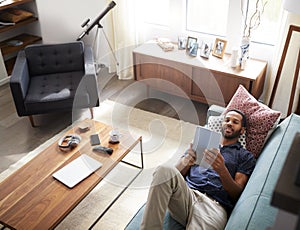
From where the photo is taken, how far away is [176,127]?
3.21 m

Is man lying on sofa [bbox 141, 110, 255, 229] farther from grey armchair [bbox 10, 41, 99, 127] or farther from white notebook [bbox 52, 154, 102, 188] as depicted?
grey armchair [bbox 10, 41, 99, 127]

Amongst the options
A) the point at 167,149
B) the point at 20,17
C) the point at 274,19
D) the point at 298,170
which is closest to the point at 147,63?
the point at 167,149

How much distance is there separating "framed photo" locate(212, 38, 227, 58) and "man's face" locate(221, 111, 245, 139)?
47.2 inches

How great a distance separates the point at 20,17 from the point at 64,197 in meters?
2.71

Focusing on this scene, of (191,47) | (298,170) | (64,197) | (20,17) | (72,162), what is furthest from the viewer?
(20,17)

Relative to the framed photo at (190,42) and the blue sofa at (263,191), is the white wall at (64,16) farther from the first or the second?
the blue sofa at (263,191)

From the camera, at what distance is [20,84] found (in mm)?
2982

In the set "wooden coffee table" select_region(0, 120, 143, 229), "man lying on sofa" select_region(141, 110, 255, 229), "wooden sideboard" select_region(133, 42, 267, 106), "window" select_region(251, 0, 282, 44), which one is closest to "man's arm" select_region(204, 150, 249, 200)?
"man lying on sofa" select_region(141, 110, 255, 229)

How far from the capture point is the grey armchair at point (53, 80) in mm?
3072

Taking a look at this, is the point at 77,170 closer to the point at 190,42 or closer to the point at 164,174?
the point at 164,174

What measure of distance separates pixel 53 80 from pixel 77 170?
136 cm

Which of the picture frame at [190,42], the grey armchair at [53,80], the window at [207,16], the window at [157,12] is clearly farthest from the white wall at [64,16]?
the picture frame at [190,42]

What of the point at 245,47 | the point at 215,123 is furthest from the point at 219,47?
the point at 215,123

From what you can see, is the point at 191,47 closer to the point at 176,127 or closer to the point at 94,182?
the point at 176,127
